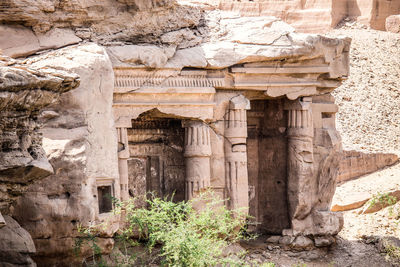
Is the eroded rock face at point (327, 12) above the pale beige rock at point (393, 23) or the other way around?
above

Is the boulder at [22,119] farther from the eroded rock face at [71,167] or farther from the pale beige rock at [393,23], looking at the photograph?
the pale beige rock at [393,23]

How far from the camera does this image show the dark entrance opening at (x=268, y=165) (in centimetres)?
1738

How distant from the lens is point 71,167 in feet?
37.6

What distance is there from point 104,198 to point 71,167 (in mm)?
1096

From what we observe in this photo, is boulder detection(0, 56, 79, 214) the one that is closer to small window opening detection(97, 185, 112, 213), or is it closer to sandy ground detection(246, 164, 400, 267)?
small window opening detection(97, 185, 112, 213)

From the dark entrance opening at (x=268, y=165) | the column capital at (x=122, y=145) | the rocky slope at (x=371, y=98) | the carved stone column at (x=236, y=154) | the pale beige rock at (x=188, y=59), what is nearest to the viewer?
the column capital at (x=122, y=145)

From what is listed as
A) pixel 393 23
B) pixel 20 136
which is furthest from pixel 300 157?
pixel 393 23

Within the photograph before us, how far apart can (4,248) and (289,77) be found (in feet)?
24.7

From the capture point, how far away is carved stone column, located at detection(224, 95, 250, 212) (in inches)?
630

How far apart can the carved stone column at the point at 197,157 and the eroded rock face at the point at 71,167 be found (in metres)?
3.56

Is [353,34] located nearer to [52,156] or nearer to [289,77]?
[289,77]

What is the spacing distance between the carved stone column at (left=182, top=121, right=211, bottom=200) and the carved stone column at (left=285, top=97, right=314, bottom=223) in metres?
1.97

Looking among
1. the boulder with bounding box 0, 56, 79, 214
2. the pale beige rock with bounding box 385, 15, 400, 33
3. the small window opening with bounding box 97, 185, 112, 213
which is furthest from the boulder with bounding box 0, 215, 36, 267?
the pale beige rock with bounding box 385, 15, 400, 33

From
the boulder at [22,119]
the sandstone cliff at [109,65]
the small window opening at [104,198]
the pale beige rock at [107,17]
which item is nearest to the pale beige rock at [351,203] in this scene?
the sandstone cliff at [109,65]
